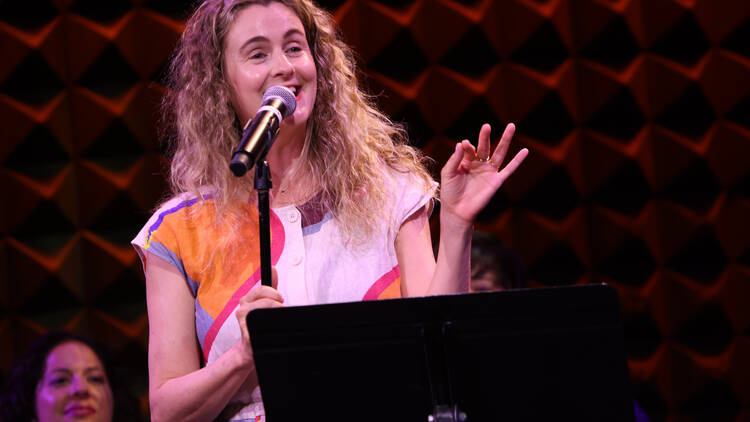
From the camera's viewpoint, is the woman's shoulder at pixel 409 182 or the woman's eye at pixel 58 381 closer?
the woman's shoulder at pixel 409 182

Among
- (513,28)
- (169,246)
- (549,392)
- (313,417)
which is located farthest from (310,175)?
(513,28)

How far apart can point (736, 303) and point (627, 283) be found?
1.64 ft

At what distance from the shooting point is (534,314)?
1.22m

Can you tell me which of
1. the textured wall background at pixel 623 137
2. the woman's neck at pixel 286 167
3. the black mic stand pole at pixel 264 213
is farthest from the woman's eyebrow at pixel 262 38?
the textured wall background at pixel 623 137

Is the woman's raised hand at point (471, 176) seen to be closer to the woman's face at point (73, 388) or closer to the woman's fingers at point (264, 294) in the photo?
the woman's fingers at point (264, 294)

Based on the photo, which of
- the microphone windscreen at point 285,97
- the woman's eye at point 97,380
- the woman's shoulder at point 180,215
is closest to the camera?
the microphone windscreen at point 285,97

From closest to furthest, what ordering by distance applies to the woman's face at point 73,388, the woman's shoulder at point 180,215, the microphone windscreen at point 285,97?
1. the microphone windscreen at point 285,97
2. the woman's shoulder at point 180,215
3. the woman's face at point 73,388

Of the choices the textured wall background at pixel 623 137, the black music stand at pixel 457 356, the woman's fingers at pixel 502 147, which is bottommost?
the black music stand at pixel 457 356

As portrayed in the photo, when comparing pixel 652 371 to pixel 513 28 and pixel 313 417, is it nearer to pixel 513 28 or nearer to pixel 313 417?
pixel 513 28

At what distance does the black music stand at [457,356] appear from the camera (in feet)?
4.00

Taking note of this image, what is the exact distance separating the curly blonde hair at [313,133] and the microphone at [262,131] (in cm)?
33

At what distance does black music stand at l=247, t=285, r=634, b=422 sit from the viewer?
4.00ft

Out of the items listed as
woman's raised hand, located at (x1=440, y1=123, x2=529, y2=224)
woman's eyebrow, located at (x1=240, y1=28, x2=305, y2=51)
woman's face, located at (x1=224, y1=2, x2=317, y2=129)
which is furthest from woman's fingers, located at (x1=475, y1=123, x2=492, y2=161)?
woman's eyebrow, located at (x1=240, y1=28, x2=305, y2=51)

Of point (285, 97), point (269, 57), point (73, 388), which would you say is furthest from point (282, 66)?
point (73, 388)
